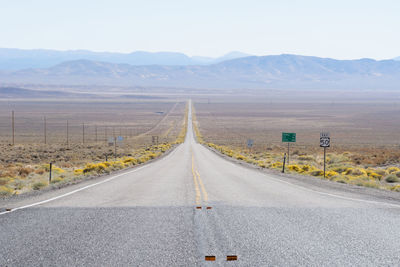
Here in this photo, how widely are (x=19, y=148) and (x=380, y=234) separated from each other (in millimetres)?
50821

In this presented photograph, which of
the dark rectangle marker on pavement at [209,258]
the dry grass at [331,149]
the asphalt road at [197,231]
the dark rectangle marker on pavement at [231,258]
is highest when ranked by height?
the dark rectangle marker on pavement at [231,258]

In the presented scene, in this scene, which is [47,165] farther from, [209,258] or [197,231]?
[209,258]

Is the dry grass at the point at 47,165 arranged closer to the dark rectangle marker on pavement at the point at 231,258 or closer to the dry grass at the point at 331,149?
the dark rectangle marker on pavement at the point at 231,258

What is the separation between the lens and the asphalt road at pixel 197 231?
5934 millimetres

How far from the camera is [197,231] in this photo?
7316mm

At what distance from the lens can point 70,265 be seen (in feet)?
18.5

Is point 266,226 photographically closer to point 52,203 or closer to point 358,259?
point 358,259

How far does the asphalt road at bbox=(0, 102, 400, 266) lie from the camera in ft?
19.5

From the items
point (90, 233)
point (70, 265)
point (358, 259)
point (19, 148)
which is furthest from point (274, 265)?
point (19, 148)

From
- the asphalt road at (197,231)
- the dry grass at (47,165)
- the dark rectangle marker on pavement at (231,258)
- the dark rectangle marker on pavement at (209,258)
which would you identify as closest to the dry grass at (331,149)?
the asphalt road at (197,231)

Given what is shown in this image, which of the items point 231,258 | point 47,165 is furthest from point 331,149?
point 231,258

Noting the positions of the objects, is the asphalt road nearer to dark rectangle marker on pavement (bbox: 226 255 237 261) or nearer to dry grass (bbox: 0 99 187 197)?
dark rectangle marker on pavement (bbox: 226 255 237 261)

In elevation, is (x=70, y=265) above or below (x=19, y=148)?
above

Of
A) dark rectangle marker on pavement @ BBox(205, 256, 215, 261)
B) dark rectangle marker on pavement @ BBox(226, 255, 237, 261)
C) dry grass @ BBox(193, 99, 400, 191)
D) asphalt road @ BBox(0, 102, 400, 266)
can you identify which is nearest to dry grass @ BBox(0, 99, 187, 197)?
asphalt road @ BBox(0, 102, 400, 266)
